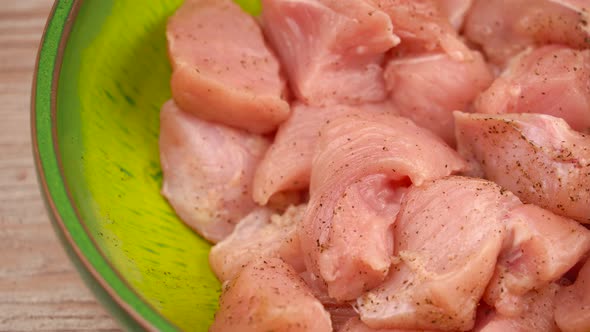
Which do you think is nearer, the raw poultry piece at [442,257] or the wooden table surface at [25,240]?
the raw poultry piece at [442,257]

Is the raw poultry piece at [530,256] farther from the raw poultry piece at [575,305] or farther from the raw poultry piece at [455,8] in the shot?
the raw poultry piece at [455,8]

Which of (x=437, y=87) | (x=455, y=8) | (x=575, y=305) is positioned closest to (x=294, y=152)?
(x=437, y=87)

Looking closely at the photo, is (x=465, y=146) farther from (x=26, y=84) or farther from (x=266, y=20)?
(x=26, y=84)

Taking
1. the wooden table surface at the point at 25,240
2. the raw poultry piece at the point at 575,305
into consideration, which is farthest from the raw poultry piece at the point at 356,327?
the wooden table surface at the point at 25,240

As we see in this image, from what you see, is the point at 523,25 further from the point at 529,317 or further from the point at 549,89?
the point at 529,317

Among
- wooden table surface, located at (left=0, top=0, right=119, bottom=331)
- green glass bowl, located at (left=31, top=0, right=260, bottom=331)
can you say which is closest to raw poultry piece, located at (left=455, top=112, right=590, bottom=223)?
green glass bowl, located at (left=31, top=0, right=260, bottom=331)

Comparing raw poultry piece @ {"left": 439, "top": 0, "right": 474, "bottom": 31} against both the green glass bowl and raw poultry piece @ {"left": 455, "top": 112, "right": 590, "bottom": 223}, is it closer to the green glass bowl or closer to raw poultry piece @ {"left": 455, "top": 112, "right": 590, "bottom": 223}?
raw poultry piece @ {"left": 455, "top": 112, "right": 590, "bottom": 223}

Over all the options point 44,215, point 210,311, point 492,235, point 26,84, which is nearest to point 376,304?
point 492,235
